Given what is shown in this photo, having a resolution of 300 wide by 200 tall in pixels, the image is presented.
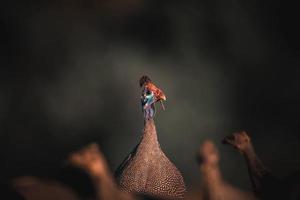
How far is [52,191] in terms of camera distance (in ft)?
16.8

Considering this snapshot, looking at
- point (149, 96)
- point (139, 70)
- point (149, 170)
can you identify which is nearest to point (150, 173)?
point (149, 170)

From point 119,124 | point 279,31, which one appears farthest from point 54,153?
point 279,31

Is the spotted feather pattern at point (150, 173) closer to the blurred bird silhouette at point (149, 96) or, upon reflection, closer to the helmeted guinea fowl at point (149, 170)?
the helmeted guinea fowl at point (149, 170)

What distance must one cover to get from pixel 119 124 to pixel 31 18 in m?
2.69

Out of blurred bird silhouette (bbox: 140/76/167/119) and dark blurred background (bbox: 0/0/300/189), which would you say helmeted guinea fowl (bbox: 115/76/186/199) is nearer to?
blurred bird silhouette (bbox: 140/76/167/119)

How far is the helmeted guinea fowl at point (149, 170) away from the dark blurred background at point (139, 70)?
3.82 meters

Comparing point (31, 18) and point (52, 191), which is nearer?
point (52, 191)

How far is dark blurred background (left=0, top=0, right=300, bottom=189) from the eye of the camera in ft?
40.3

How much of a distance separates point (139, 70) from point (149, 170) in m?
4.85

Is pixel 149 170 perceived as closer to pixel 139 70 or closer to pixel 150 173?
pixel 150 173

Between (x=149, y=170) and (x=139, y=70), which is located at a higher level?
(x=139, y=70)

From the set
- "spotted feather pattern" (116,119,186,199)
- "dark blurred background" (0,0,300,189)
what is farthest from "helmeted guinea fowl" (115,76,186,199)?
"dark blurred background" (0,0,300,189)

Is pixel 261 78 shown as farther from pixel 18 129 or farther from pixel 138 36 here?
pixel 18 129

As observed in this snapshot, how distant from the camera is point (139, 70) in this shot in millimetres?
12562
